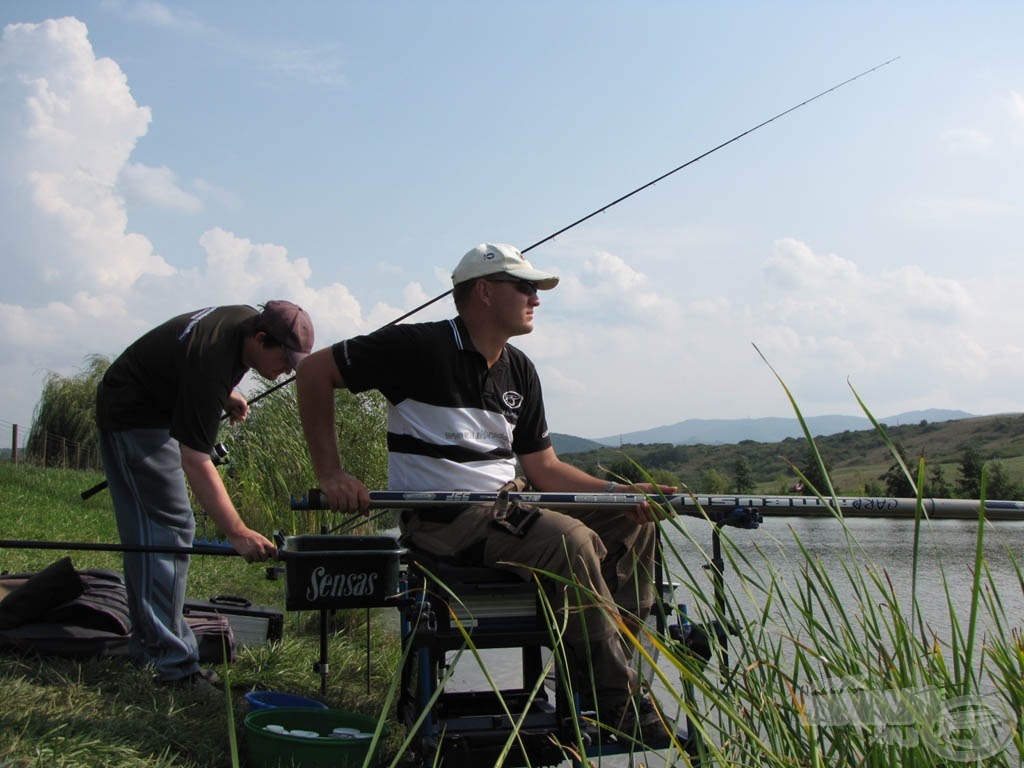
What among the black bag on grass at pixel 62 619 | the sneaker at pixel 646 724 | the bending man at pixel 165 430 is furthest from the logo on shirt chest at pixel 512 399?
the black bag on grass at pixel 62 619

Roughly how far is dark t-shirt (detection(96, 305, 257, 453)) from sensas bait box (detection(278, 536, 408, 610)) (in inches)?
25.4

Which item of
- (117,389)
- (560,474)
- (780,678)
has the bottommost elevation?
(780,678)

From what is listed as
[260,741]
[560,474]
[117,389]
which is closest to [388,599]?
[260,741]

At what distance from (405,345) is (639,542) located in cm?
105

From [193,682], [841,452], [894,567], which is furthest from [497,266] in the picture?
[841,452]

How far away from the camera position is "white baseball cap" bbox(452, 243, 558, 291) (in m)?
3.74

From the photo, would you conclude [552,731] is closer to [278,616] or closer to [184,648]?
[184,648]

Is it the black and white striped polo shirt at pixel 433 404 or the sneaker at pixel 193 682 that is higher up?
the black and white striped polo shirt at pixel 433 404

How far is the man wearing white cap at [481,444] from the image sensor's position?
10.3ft

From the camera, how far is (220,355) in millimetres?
3756

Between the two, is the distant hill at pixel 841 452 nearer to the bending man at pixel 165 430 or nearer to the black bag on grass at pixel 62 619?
the bending man at pixel 165 430

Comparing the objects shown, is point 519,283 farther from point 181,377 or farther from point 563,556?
point 181,377

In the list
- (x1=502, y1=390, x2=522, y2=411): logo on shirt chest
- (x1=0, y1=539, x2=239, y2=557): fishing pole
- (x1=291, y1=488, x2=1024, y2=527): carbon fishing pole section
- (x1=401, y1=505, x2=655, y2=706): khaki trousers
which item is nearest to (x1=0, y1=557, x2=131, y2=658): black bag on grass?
(x1=0, y1=539, x2=239, y2=557): fishing pole

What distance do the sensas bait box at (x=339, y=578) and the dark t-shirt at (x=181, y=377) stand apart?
645 millimetres
